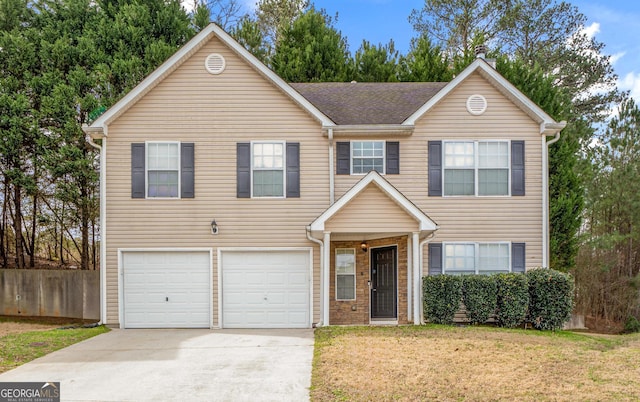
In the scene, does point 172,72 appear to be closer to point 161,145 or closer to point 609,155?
point 161,145

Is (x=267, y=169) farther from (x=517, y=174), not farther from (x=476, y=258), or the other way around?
(x=517, y=174)

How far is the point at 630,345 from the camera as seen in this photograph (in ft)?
34.4

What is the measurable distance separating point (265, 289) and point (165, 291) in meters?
2.51

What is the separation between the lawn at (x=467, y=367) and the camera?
6.52 metres

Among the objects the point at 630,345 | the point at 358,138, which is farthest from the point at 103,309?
the point at 630,345

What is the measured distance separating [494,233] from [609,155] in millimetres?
12303

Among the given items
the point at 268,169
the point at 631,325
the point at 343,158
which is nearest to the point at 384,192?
the point at 343,158

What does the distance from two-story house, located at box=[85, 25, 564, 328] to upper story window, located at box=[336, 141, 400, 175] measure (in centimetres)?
4

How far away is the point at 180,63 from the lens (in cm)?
1300

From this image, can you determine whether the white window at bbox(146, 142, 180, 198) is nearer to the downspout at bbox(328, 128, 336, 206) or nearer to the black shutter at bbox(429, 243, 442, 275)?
the downspout at bbox(328, 128, 336, 206)

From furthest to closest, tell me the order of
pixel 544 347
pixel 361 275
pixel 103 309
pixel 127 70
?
pixel 127 70 < pixel 361 275 < pixel 103 309 < pixel 544 347

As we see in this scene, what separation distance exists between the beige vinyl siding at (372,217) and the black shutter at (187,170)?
3691 mm

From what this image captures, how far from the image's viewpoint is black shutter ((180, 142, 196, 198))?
1295 centimetres

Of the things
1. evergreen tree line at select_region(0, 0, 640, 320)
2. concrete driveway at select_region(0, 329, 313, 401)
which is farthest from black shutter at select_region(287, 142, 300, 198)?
evergreen tree line at select_region(0, 0, 640, 320)
